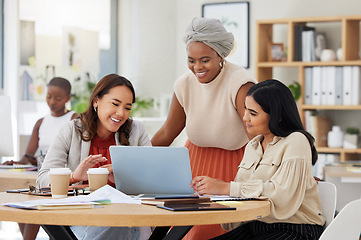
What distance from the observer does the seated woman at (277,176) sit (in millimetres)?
1976

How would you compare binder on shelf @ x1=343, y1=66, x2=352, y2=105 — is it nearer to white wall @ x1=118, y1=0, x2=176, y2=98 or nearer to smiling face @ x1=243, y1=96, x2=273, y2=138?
white wall @ x1=118, y1=0, x2=176, y2=98

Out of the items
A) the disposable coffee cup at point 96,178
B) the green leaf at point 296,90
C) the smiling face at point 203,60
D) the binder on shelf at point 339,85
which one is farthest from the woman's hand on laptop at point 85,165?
the binder on shelf at point 339,85

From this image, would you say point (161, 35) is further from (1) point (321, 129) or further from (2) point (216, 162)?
(2) point (216, 162)

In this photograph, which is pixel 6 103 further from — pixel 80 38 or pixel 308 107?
pixel 308 107

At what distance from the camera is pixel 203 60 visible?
2596mm

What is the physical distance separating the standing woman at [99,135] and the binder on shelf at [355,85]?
3.17 meters

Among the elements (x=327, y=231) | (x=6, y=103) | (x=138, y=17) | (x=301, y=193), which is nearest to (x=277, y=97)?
(x=301, y=193)

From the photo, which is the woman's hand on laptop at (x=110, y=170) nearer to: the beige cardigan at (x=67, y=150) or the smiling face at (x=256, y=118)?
the beige cardigan at (x=67, y=150)

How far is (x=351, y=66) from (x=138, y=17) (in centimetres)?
224

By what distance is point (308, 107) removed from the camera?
5.31 metres

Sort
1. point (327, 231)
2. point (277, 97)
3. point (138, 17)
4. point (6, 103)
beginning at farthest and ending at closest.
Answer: point (138, 17)
point (6, 103)
point (277, 97)
point (327, 231)

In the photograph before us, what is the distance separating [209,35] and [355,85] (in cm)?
299

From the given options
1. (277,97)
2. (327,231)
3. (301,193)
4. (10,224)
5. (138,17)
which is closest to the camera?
(327,231)

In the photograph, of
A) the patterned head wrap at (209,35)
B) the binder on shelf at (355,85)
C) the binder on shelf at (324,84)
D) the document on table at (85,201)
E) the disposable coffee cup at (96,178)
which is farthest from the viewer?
the binder on shelf at (324,84)
